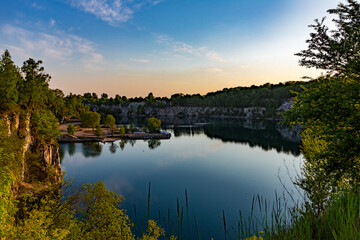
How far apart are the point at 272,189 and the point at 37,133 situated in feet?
187

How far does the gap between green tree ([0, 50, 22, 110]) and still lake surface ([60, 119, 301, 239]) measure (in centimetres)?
2372

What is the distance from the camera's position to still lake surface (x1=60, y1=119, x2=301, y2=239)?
39000mm

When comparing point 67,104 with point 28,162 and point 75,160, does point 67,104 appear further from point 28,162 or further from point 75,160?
point 28,162

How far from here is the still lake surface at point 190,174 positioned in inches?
1535

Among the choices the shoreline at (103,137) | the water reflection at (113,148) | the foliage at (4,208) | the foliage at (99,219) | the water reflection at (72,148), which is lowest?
the water reflection at (113,148)

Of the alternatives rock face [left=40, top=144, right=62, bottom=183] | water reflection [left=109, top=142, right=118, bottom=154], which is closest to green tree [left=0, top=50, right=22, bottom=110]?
rock face [left=40, top=144, right=62, bottom=183]

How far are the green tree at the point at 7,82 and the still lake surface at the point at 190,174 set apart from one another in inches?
934

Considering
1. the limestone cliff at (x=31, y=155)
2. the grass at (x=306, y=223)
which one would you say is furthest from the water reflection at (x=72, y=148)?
the grass at (x=306, y=223)

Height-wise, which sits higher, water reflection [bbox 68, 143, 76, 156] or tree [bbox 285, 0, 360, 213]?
tree [bbox 285, 0, 360, 213]

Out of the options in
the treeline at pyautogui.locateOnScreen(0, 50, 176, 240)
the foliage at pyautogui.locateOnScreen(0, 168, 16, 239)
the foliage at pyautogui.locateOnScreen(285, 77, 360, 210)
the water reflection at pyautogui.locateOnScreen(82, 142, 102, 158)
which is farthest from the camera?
the water reflection at pyautogui.locateOnScreen(82, 142, 102, 158)

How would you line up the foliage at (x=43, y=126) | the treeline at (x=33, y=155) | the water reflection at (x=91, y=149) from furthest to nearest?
the water reflection at (x=91, y=149), the foliage at (x=43, y=126), the treeline at (x=33, y=155)

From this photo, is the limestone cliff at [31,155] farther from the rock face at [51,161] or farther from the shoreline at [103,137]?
the shoreline at [103,137]

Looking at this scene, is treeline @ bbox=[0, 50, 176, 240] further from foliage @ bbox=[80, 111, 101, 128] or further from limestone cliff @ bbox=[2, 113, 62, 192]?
foliage @ bbox=[80, 111, 101, 128]

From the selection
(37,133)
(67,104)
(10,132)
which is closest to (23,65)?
(37,133)
